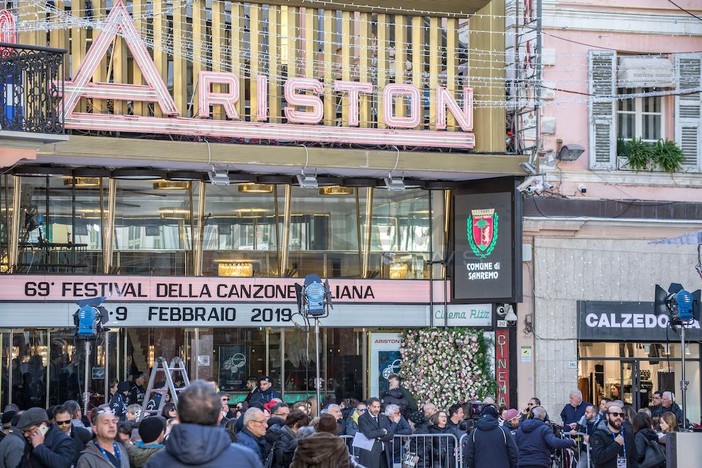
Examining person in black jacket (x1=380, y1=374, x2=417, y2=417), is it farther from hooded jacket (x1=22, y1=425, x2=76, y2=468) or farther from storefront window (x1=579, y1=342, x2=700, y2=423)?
hooded jacket (x1=22, y1=425, x2=76, y2=468)

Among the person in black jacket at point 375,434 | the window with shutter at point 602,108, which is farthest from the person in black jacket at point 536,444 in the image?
the window with shutter at point 602,108

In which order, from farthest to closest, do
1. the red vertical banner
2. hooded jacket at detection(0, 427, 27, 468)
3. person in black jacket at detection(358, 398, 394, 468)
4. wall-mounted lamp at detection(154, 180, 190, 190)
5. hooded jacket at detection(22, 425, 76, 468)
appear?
the red vertical banner, wall-mounted lamp at detection(154, 180, 190, 190), person in black jacket at detection(358, 398, 394, 468), hooded jacket at detection(0, 427, 27, 468), hooded jacket at detection(22, 425, 76, 468)

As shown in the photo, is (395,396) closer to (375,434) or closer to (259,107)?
(375,434)

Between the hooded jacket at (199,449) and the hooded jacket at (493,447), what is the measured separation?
29.5 ft

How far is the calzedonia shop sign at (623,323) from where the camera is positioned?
994 inches

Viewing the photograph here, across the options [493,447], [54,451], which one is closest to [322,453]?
[54,451]

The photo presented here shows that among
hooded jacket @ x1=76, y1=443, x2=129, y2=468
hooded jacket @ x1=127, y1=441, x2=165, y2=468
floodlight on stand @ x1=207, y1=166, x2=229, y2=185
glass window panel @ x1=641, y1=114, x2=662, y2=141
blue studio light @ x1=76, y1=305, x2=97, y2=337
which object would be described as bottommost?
hooded jacket @ x1=127, y1=441, x2=165, y2=468

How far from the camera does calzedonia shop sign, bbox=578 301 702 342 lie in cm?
2525

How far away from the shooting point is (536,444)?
53.1ft

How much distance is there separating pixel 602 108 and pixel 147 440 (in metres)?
17.2

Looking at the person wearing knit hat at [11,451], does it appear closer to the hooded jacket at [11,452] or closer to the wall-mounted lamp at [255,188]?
the hooded jacket at [11,452]

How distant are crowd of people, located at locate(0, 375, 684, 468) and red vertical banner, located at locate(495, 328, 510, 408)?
2.93 feet

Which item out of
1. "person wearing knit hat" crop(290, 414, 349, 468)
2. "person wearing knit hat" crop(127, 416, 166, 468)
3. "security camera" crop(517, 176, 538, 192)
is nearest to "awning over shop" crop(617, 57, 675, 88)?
"security camera" crop(517, 176, 538, 192)

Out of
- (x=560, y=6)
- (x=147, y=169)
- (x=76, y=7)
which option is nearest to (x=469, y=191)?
(x=560, y=6)
